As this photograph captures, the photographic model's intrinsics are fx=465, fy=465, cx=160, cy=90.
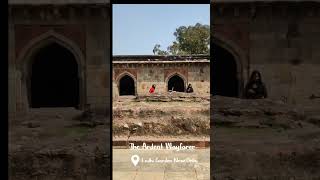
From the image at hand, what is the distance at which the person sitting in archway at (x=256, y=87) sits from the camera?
659cm

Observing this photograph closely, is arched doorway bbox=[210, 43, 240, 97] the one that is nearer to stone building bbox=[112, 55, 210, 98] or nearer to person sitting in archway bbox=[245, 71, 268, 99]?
person sitting in archway bbox=[245, 71, 268, 99]

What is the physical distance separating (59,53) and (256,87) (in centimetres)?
289

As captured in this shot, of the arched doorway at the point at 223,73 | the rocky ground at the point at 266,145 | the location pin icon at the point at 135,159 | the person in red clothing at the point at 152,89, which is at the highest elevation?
the arched doorway at the point at 223,73

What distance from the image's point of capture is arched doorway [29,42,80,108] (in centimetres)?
673

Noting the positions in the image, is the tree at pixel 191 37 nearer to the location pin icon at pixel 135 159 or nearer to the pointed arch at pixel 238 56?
the pointed arch at pixel 238 56

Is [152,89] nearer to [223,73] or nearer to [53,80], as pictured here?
[53,80]

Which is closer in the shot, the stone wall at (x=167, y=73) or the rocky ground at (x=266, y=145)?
the rocky ground at (x=266, y=145)

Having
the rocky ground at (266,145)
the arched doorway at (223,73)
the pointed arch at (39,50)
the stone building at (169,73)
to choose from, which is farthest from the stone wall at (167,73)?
the rocky ground at (266,145)

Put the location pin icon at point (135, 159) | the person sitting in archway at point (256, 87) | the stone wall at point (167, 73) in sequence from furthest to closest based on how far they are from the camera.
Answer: the stone wall at point (167, 73) < the location pin icon at point (135, 159) < the person sitting in archway at point (256, 87)

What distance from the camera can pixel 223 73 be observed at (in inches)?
255

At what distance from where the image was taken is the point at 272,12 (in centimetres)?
652

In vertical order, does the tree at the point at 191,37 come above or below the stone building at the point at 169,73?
above

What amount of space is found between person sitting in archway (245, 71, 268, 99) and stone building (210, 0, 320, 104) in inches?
2.6

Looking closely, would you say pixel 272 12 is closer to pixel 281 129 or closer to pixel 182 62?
pixel 281 129
